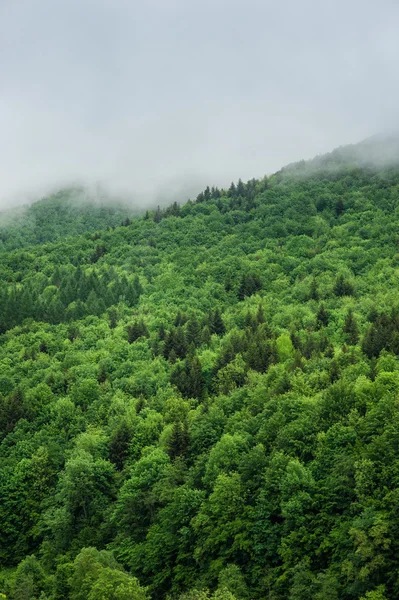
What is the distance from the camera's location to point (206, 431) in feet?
285

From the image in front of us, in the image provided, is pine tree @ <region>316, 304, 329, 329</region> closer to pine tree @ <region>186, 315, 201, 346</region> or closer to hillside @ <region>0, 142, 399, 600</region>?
hillside @ <region>0, 142, 399, 600</region>

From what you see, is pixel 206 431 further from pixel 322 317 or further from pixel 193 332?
pixel 322 317

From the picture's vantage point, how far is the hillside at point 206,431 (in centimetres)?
6488

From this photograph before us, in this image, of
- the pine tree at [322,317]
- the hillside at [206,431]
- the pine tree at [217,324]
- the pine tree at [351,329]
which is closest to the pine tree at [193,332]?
the hillside at [206,431]

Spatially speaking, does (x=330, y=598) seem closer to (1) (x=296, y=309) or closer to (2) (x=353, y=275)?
(1) (x=296, y=309)

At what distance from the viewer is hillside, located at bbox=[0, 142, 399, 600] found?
213 ft

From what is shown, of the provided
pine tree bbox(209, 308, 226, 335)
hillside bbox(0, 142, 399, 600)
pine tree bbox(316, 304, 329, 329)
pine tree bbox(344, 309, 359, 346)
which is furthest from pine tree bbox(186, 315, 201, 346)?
pine tree bbox(344, 309, 359, 346)

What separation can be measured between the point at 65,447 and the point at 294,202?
124 metres

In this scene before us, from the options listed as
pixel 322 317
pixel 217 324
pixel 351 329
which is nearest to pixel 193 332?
pixel 217 324

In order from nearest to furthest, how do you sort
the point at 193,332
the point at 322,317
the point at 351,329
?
1. the point at 351,329
2. the point at 322,317
3. the point at 193,332

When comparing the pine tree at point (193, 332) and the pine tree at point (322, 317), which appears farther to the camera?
the pine tree at point (193, 332)

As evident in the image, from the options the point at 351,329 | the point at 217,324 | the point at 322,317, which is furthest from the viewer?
the point at 217,324

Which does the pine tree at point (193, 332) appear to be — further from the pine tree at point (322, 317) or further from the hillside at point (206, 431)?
the pine tree at point (322, 317)

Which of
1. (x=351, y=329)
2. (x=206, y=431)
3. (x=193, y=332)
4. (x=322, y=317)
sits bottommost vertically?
(x=351, y=329)
